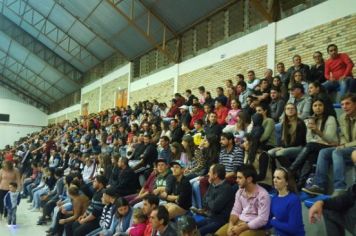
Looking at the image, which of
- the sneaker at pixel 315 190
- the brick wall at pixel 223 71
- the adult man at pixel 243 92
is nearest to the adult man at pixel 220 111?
the adult man at pixel 243 92

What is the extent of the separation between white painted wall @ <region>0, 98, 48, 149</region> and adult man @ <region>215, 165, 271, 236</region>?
1292 inches

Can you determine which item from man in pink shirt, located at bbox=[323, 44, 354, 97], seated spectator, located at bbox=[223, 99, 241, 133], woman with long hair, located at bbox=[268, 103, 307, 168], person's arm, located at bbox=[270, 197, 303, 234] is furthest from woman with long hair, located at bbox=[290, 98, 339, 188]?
seated spectator, located at bbox=[223, 99, 241, 133]

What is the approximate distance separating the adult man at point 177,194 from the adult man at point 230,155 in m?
0.63

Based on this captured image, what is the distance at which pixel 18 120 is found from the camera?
113ft

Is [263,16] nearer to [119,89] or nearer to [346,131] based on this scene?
[346,131]

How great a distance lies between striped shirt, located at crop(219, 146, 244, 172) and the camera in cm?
570

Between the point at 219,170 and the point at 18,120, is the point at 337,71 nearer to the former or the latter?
Answer: the point at 219,170

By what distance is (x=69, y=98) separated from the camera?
31969mm

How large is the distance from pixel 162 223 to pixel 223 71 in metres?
8.35

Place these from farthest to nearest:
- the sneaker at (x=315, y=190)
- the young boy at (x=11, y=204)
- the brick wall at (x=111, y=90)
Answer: the brick wall at (x=111, y=90), the young boy at (x=11, y=204), the sneaker at (x=315, y=190)

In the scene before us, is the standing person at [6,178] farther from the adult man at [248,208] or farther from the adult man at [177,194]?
the adult man at [248,208]

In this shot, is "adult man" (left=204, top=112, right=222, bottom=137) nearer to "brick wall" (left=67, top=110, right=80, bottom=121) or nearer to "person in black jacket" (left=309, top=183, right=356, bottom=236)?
"person in black jacket" (left=309, top=183, right=356, bottom=236)

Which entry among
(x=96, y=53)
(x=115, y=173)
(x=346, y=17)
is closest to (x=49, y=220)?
(x=115, y=173)

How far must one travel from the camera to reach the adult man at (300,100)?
6207 millimetres
